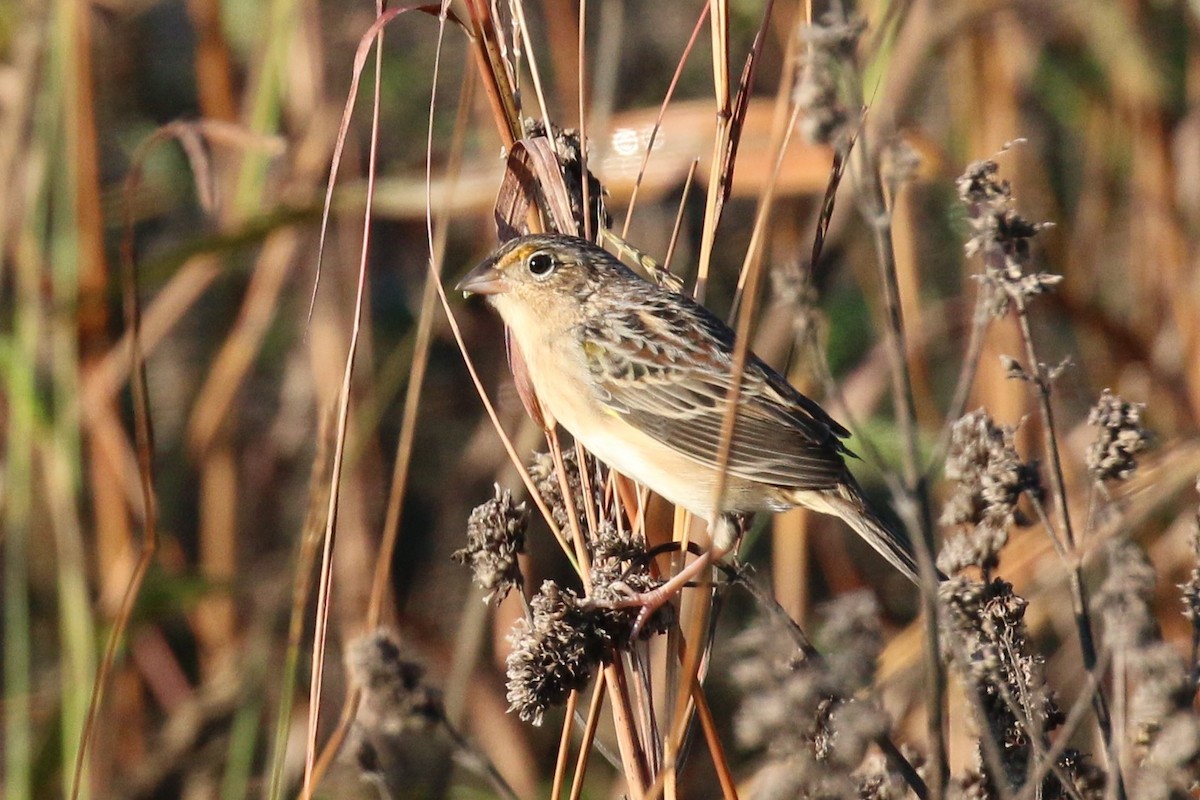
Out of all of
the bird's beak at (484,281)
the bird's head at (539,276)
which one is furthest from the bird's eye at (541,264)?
the bird's beak at (484,281)

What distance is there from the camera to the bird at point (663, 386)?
112 inches

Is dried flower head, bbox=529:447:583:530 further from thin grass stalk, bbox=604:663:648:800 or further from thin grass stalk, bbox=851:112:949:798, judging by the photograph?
thin grass stalk, bbox=851:112:949:798

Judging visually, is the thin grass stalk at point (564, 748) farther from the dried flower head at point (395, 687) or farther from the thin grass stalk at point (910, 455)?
the thin grass stalk at point (910, 455)

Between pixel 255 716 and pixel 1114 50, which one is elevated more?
pixel 1114 50

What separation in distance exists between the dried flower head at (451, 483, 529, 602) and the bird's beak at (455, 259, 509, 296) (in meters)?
0.98

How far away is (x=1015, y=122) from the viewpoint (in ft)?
13.9

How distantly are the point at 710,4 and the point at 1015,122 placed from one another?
2175 millimetres

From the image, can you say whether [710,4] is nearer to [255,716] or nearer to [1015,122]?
[1015,122]

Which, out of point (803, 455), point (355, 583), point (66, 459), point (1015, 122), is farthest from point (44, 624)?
point (1015, 122)

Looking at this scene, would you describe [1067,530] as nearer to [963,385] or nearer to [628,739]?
[963,385]

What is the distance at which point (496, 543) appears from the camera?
221 cm

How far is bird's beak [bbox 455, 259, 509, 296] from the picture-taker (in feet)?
10.2

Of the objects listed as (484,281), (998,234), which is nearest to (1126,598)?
(998,234)

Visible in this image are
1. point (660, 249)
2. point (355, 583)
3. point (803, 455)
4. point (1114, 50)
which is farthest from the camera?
point (660, 249)
